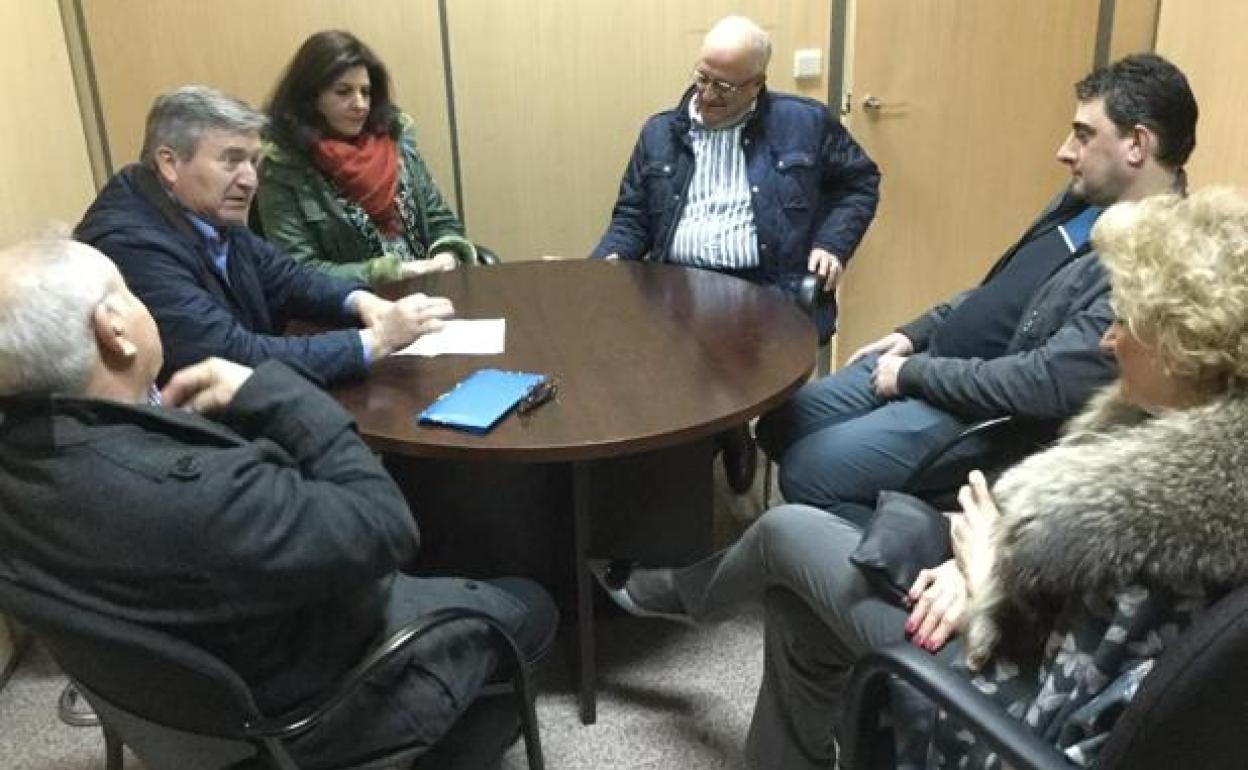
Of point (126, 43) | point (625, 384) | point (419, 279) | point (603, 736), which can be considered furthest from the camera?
point (126, 43)

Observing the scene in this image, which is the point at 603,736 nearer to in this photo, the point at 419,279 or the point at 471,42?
the point at 419,279

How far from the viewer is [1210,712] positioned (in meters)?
1.02

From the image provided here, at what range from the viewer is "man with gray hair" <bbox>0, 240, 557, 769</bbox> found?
3.86 feet

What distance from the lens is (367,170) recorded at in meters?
2.77

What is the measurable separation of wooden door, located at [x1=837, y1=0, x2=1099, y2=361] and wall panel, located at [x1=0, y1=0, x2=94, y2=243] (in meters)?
2.42

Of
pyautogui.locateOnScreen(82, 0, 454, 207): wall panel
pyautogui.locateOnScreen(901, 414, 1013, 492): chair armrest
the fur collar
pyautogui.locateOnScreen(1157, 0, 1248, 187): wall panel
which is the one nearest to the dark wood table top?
pyautogui.locateOnScreen(901, 414, 1013, 492): chair armrest

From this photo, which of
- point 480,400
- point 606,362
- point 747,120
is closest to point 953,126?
point 747,120

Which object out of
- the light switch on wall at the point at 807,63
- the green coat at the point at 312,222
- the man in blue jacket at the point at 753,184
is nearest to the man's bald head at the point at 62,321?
the green coat at the point at 312,222

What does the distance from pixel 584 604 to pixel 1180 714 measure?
1258 millimetres

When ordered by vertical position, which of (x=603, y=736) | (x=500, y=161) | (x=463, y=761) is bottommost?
(x=603, y=736)

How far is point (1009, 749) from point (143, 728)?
3.38 feet

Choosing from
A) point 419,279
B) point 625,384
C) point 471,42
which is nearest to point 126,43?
point 471,42

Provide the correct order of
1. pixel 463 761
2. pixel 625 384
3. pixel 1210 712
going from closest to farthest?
pixel 1210 712 → pixel 463 761 → pixel 625 384

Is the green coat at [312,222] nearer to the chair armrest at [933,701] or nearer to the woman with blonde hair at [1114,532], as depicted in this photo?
the woman with blonde hair at [1114,532]
